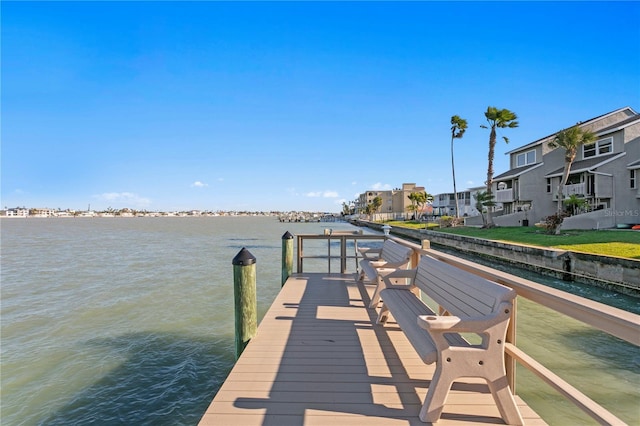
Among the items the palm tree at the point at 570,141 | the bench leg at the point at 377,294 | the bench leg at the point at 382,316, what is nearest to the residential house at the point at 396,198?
the palm tree at the point at 570,141

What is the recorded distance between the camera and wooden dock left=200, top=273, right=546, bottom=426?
266 cm

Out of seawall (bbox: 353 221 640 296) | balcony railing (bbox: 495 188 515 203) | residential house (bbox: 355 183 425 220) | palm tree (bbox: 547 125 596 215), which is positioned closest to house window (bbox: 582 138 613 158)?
palm tree (bbox: 547 125 596 215)

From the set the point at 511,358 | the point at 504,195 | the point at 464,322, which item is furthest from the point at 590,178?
the point at 464,322

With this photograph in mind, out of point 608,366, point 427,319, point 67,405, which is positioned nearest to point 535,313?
point 608,366

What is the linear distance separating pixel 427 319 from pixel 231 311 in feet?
26.3

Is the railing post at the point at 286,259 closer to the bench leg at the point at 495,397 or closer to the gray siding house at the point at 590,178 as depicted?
the bench leg at the point at 495,397

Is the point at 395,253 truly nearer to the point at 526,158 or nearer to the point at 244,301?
the point at 244,301

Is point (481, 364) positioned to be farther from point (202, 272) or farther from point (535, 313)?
point (202, 272)

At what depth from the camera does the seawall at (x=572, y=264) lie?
10170 mm

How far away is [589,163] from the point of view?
2458 centimetres

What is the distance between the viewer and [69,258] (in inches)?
909

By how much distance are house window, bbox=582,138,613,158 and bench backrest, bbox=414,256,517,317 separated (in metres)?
28.5

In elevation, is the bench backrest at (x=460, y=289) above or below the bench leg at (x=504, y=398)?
above

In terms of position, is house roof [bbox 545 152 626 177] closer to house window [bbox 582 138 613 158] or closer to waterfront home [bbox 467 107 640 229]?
waterfront home [bbox 467 107 640 229]
